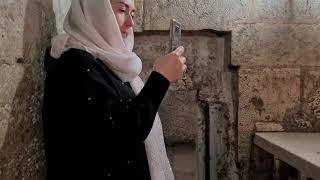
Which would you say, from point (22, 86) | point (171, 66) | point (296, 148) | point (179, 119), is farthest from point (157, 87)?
point (179, 119)

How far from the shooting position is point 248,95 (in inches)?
78.4

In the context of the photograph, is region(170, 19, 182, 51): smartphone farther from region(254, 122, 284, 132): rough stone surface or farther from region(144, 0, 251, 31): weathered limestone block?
region(254, 122, 284, 132): rough stone surface

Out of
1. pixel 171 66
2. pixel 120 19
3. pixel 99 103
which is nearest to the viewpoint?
pixel 99 103

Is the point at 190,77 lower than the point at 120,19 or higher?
lower

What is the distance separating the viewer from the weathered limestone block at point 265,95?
6.50ft

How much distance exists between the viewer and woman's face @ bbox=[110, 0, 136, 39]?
130cm

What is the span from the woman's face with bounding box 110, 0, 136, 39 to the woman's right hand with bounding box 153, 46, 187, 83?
19 centimetres

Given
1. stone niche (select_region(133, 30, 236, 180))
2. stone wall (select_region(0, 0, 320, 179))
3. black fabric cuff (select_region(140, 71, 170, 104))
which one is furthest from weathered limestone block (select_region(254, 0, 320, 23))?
black fabric cuff (select_region(140, 71, 170, 104))

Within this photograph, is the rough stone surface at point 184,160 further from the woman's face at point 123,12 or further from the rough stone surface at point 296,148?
the woman's face at point 123,12

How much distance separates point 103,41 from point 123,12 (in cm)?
15

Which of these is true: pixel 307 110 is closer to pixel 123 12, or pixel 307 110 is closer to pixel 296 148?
pixel 296 148

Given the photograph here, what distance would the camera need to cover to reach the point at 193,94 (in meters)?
2.04

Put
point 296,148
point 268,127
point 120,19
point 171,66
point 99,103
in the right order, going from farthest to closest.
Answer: point 268,127, point 296,148, point 120,19, point 171,66, point 99,103

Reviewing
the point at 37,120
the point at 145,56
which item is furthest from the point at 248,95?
the point at 37,120
